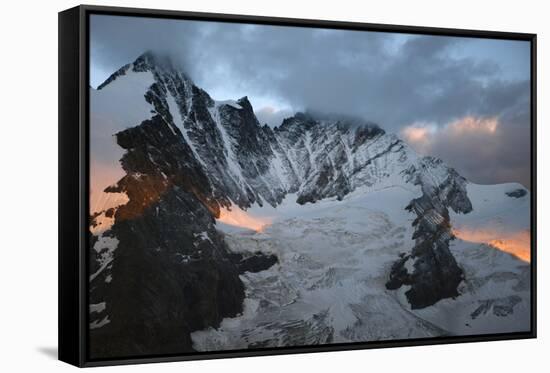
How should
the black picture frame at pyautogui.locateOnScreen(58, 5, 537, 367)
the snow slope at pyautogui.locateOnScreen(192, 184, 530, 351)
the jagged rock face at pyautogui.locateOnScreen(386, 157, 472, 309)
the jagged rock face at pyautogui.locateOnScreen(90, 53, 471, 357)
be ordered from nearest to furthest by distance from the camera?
the black picture frame at pyautogui.locateOnScreen(58, 5, 537, 367) < the jagged rock face at pyautogui.locateOnScreen(90, 53, 471, 357) < the snow slope at pyautogui.locateOnScreen(192, 184, 530, 351) < the jagged rock face at pyautogui.locateOnScreen(386, 157, 472, 309)

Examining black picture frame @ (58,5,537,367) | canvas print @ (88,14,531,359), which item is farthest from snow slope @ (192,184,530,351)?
black picture frame @ (58,5,537,367)

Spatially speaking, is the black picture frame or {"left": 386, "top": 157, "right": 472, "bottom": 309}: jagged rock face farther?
{"left": 386, "top": 157, "right": 472, "bottom": 309}: jagged rock face

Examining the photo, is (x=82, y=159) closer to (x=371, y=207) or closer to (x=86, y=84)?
(x=86, y=84)

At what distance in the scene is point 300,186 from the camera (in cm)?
918

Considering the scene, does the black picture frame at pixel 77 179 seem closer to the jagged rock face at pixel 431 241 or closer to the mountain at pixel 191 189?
the mountain at pixel 191 189

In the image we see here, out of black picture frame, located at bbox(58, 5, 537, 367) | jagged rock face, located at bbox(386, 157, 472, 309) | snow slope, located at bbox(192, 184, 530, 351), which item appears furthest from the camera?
jagged rock face, located at bbox(386, 157, 472, 309)

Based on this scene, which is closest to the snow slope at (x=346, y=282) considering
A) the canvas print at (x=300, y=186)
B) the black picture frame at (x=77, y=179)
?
the canvas print at (x=300, y=186)

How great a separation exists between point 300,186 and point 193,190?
850mm

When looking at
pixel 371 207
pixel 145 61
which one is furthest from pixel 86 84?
pixel 371 207

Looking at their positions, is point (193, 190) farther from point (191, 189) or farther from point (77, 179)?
point (77, 179)

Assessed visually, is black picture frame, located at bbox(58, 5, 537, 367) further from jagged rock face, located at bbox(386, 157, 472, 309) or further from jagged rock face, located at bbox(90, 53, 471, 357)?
jagged rock face, located at bbox(386, 157, 472, 309)

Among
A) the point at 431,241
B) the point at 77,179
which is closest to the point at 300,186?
the point at 431,241

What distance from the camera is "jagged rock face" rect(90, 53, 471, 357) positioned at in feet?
27.9

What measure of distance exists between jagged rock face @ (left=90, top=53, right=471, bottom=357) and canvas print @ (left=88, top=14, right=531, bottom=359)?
12 mm
